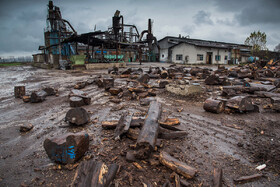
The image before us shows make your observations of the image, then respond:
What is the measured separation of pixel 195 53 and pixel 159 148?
31879 millimetres

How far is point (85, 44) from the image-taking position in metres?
22.6

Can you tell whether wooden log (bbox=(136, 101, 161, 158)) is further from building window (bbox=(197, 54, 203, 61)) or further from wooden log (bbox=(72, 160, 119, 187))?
building window (bbox=(197, 54, 203, 61))

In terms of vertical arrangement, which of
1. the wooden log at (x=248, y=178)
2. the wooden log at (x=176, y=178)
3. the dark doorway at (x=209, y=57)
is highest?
the dark doorway at (x=209, y=57)

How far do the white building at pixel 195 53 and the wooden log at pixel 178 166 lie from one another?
31.5 meters

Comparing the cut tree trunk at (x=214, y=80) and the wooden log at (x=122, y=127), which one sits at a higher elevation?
the cut tree trunk at (x=214, y=80)

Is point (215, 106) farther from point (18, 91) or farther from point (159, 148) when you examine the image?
point (18, 91)

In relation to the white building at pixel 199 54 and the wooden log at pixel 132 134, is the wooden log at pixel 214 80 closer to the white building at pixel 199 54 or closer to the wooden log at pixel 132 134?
the wooden log at pixel 132 134

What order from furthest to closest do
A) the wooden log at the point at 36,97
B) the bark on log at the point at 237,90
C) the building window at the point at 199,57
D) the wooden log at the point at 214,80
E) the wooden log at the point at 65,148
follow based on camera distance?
the building window at the point at 199,57 → the wooden log at the point at 214,80 → the bark on log at the point at 237,90 → the wooden log at the point at 36,97 → the wooden log at the point at 65,148

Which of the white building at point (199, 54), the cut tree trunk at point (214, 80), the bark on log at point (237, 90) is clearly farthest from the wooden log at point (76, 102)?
the white building at point (199, 54)

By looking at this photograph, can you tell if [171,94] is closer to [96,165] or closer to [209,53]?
[96,165]

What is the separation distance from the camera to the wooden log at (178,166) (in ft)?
6.42

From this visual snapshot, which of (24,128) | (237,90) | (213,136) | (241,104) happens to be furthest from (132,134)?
(237,90)

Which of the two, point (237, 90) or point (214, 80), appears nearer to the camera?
point (237, 90)

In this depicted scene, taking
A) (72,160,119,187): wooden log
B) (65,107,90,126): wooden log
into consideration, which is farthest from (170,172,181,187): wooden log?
(65,107,90,126): wooden log
